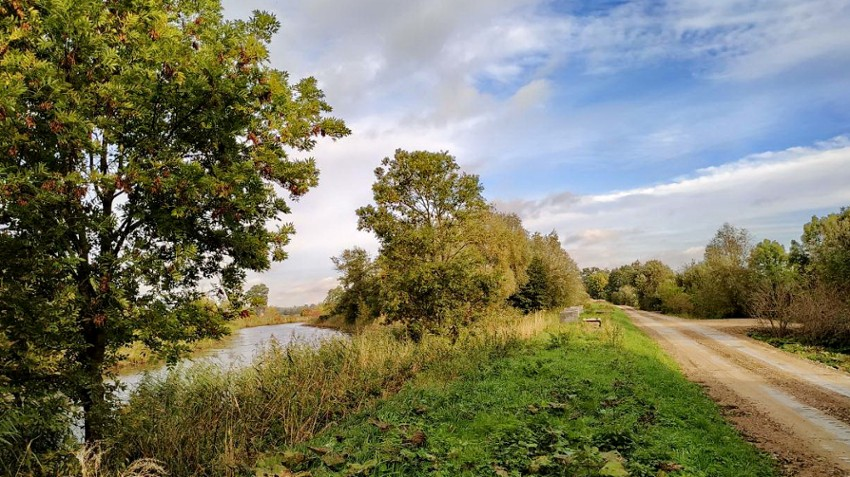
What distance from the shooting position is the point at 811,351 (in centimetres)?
1747

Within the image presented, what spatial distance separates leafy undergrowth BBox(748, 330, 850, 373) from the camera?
14945 millimetres

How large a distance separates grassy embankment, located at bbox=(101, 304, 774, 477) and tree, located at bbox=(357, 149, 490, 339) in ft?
16.1

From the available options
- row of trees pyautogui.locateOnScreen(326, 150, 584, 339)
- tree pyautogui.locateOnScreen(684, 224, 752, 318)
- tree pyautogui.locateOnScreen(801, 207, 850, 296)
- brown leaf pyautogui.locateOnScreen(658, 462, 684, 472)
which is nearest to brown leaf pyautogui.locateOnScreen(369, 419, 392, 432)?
brown leaf pyautogui.locateOnScreen(658, 462, 684, 472)

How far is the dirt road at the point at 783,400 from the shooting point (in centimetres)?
686

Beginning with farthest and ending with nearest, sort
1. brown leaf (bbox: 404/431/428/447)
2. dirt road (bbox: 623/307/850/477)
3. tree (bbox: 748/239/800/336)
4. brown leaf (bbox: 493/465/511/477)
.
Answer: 1. tree (bbox: 748/239/800/336)
2. dirt road (bbox: 623/307/850/477)
3. brown leaf (bbox: 404/431/428/447)
4. brown leaf (bbox: 493/465/511/477)

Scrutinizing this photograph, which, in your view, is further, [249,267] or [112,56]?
[249,267]

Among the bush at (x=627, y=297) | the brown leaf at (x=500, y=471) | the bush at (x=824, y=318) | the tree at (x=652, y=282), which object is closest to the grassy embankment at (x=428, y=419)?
the brown leaf at (x=500, y=471)

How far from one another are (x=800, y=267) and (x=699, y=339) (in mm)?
13756

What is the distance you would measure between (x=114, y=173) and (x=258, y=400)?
5.06 metres

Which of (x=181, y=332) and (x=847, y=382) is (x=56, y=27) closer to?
(x=181, y=332)

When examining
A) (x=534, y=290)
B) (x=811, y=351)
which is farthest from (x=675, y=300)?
(x=811, y=351)

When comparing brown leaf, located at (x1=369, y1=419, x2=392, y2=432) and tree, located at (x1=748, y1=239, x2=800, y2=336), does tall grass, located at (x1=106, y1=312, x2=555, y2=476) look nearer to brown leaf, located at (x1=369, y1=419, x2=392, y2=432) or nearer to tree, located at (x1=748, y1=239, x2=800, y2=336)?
brown leaf, located at (x1=369, y1=419, x2=392, y2=432)

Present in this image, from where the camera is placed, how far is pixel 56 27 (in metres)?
5.96

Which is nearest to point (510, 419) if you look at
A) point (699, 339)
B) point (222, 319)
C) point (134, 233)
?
point (222, 319)
